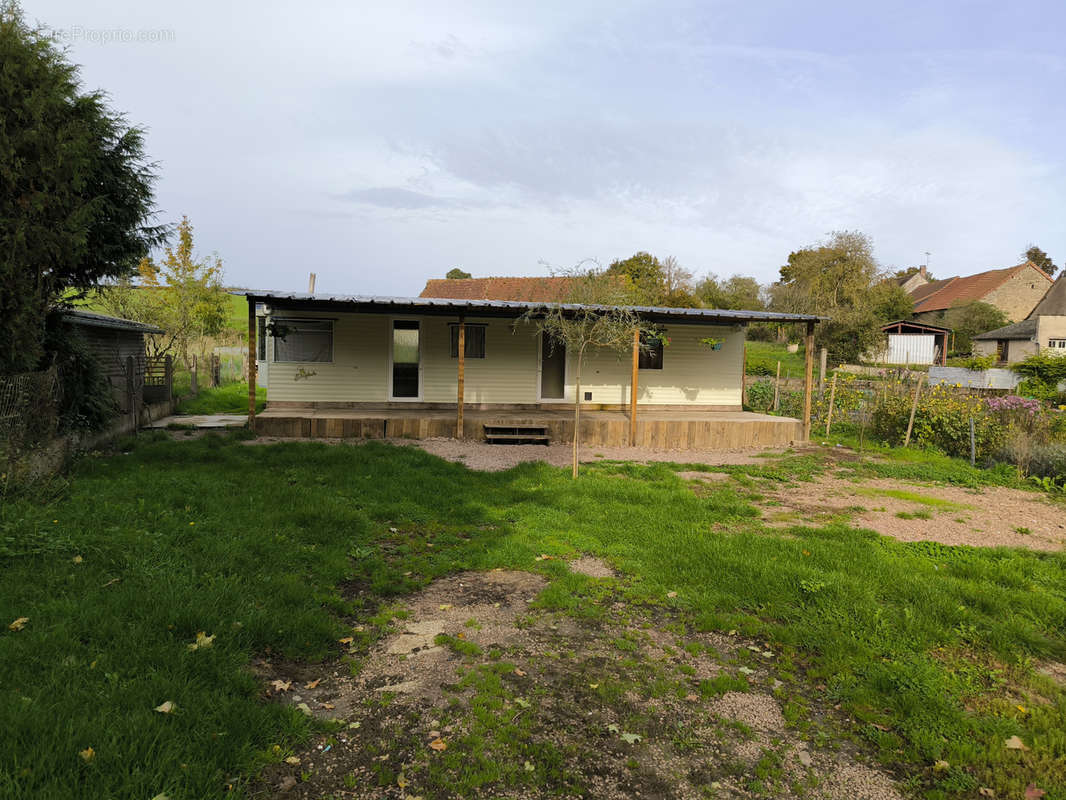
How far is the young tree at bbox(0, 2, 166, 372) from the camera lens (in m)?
6.72

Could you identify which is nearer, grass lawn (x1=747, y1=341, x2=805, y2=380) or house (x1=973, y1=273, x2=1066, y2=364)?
grass lawn (x1=747, y1=341, x2=805, y2=380)

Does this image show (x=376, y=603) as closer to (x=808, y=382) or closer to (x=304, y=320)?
(x=304, y=320)

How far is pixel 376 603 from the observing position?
4.46m

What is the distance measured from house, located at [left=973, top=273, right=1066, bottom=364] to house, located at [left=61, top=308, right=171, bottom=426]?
35060 millimetres

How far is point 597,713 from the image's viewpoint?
3145 millimetres

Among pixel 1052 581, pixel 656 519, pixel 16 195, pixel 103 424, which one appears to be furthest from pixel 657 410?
pixel 16 195

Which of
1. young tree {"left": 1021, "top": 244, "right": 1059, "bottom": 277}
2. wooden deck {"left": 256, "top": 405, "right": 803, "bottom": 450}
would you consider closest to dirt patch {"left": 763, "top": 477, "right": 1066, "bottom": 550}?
wooden deck {"left": 256, "top": 405, "right": 803, "bottom": 450}

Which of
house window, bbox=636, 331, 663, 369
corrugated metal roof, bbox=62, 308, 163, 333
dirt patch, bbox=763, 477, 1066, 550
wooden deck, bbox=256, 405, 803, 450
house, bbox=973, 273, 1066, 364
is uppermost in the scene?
house, bbox=973, 273, 1066, 364

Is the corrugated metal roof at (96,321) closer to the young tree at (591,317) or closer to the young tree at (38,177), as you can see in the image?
the young tree at (38,177)

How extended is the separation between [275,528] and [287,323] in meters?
8.50

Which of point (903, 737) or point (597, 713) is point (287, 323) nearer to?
point (597, 713)

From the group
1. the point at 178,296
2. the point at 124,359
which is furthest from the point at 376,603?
the point at 178,296

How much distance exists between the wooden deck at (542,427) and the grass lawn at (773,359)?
9.29 meters

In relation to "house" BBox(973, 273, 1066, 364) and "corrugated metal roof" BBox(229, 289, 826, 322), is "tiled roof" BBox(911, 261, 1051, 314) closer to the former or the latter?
"house" BBox(973, 273, 1066, 364)
